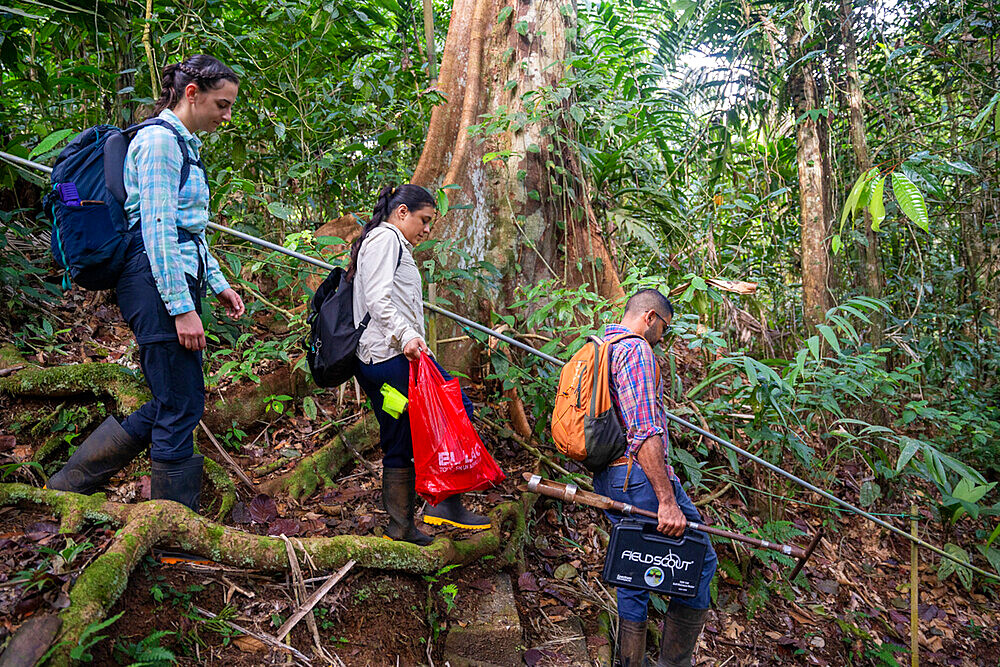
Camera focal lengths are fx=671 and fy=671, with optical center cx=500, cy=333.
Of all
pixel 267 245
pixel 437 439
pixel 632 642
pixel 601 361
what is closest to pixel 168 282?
pixel 267 245

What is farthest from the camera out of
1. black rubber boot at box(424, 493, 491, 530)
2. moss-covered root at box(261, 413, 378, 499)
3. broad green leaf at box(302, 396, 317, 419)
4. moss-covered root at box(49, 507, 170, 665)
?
broad green leaf at box(302, 396, 317, 419)

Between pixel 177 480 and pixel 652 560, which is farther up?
pixel 177 480

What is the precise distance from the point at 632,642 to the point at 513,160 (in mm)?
3363

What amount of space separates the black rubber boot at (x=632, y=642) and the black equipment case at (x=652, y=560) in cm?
24

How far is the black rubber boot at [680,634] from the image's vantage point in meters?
3.05

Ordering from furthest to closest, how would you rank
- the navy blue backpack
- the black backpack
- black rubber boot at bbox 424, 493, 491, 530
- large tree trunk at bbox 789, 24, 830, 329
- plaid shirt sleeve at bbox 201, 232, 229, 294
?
large tree trunk at bbox 789, 24, 830, 329, black rubber boot at bbox 424, 493, 491, 530, the black backpack, plaid shirt sleeve at bbox 201, 232, 229, 294, the navy blue backpack

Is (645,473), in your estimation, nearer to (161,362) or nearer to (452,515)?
(452,515)

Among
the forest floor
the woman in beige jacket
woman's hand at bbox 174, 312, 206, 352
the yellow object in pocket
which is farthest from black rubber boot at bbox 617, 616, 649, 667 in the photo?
woman's hand at bbox 174, 312, 206, 352

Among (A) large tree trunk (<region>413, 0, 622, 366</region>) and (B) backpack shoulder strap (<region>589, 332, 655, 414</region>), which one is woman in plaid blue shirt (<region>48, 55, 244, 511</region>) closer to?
(B) backpack shoulder strap (<region>589, 332, 655, 414</region>)

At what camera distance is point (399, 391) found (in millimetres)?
2953

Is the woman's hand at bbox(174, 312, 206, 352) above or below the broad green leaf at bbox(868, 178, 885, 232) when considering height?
below

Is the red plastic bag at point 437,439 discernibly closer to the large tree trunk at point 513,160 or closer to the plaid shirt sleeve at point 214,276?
the plaid shirt sleeve at point 214,276

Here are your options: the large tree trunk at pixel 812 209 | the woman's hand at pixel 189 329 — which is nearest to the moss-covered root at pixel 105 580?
the woman's hand at pixel 189 329

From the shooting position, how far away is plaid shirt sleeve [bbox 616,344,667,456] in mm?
2791
